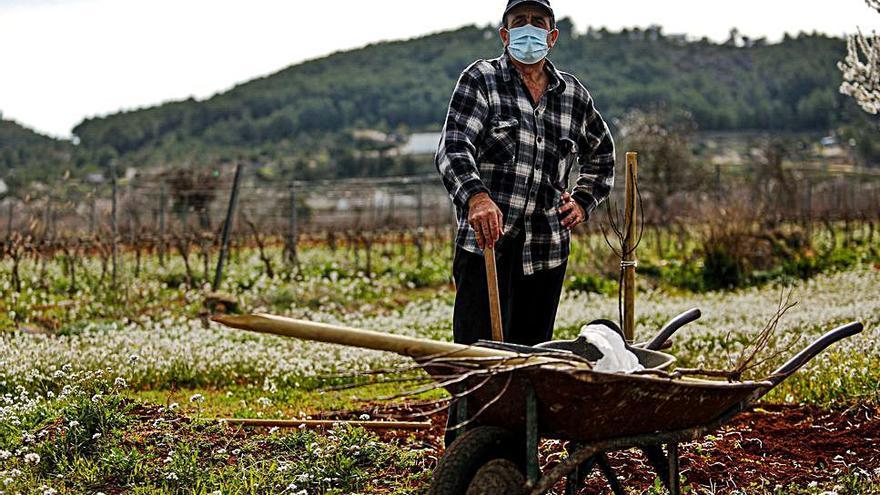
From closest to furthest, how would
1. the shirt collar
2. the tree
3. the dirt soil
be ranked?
1. the shirt collar
2. the dirt soil
3. the tree

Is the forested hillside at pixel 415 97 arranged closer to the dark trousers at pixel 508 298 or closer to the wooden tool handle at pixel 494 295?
the dark trousers at pixel 508 298

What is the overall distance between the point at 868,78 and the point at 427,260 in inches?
355

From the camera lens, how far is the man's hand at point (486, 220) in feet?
12.0

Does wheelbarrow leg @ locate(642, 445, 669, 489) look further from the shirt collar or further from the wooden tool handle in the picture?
the shirt collar

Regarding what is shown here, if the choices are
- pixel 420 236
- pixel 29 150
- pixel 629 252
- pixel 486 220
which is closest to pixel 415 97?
pixel 29 150

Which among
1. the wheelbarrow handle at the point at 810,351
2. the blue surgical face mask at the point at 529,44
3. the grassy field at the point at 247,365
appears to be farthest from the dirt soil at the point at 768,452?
the blue surgical face mask at the point at 529,44

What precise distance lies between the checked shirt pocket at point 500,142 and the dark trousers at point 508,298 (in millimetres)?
361

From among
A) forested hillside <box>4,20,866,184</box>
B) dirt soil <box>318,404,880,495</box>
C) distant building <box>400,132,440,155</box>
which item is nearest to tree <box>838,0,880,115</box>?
dirt soil <box>318,404,880,495</box>

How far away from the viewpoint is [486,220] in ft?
12.0

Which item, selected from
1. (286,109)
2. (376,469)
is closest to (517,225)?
(376,469)

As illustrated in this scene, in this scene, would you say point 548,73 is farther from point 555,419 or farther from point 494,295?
point 555,419

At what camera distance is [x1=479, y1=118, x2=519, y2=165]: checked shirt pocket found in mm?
4133

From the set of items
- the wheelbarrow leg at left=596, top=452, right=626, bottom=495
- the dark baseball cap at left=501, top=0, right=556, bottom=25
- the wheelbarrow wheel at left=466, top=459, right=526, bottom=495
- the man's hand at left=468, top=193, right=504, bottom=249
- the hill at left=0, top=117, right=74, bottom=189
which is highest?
the hill at left=0, top=117, right=74, bottom=189

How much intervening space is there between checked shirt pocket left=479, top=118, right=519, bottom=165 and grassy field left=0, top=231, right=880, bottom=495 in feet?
4.09
